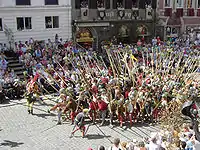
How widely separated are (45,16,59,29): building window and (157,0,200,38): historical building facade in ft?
35.7

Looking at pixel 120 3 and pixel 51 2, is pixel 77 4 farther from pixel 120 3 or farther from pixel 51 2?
pixel 120 3

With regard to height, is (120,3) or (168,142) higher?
(120,3)

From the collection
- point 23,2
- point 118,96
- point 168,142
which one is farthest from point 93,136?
point 23,2

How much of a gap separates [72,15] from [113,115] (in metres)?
13.8

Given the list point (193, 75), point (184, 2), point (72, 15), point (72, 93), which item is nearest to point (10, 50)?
point (72, 15)

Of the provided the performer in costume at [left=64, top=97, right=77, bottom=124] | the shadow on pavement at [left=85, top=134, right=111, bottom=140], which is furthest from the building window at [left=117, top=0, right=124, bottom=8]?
the shadow on pavement at [left=85, top=134, right=111, bottom=140]

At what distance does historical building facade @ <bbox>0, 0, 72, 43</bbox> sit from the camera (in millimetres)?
21969

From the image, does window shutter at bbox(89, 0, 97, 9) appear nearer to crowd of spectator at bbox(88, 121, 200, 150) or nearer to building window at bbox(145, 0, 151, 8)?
building window at bbox(145, 0, 151, 8)

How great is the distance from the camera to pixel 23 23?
75.0 ft

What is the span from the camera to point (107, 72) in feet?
56.4

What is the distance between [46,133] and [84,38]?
597 inches

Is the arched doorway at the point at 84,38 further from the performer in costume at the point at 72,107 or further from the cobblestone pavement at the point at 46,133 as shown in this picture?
the performer in costume at the point at 72,107

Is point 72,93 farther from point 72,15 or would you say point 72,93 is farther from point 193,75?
point 72,15

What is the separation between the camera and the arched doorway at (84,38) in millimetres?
25781
